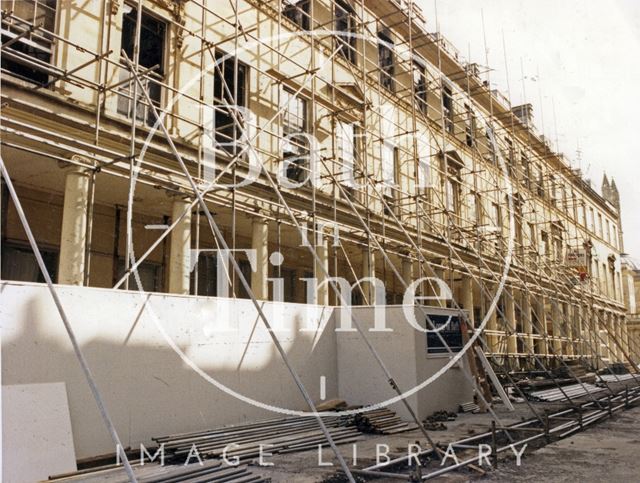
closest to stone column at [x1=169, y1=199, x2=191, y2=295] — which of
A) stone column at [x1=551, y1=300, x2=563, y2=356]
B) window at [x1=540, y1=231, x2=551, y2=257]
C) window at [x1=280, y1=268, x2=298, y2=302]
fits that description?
window at [x1=280, y1=268, x2=298, y2=302]

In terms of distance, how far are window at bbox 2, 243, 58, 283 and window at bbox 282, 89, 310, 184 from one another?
5.36 metres

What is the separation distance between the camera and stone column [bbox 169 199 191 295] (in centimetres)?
1047

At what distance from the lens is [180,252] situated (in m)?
10.7

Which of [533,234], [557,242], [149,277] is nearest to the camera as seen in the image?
[149,277]

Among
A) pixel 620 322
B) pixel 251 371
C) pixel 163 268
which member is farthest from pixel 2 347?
pixel 620 322

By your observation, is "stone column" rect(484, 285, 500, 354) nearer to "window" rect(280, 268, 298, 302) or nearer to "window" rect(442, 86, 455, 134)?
"window" rect(442, 86, 455, 134)

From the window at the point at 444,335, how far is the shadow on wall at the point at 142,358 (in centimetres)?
264

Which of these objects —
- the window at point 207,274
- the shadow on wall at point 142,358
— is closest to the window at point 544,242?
the window at point 207,274

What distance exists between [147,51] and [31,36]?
8.22 ft

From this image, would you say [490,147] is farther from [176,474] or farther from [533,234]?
[176,474]

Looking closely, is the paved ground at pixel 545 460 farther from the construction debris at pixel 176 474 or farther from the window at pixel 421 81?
the window at pixel 421 81

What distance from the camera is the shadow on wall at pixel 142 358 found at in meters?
6.29

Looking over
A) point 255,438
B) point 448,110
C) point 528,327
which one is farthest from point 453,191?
point 255,438

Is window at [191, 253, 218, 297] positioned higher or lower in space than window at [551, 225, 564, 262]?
lower
